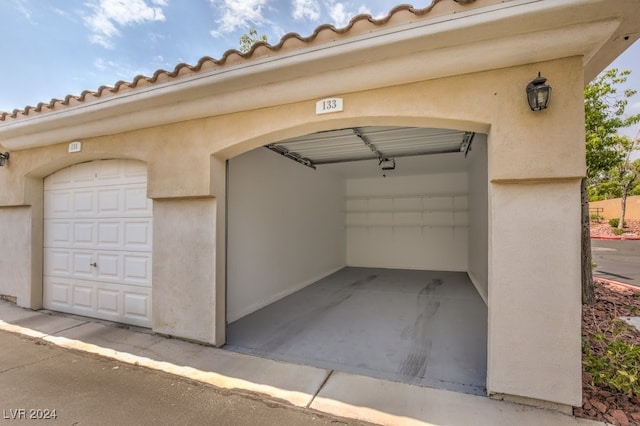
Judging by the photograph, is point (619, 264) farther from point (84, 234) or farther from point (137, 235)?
point (84, 234)

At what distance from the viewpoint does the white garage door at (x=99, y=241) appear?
16.7 feet

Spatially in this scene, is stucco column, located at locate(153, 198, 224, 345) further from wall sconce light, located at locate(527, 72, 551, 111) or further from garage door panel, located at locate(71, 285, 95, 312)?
wall sconce light, located at locate(527, 72, 551, 111)

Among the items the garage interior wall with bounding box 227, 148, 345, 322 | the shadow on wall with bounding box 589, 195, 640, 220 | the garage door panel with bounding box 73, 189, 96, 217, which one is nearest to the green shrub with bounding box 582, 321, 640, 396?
the garage interior wall with bounding box 227, 148, 345, 322

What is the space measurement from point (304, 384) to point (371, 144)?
490 centimetres

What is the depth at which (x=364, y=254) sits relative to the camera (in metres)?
11.8

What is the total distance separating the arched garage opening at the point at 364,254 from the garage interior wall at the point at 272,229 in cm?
3

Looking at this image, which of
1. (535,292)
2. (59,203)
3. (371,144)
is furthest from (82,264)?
(535,292)

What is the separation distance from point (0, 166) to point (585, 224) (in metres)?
12.1

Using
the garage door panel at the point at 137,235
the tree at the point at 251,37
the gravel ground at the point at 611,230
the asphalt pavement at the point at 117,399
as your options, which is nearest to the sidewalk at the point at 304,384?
the asphalt pavement at the point at 117,399

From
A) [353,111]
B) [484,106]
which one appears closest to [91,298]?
[353,111]

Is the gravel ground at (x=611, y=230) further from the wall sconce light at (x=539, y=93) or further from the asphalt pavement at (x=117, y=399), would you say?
the asphalt pavement at (x=117, y=399)

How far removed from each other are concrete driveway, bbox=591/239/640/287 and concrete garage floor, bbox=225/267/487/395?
4751 mm

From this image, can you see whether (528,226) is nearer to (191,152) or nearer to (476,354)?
(476,354)

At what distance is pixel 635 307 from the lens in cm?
529
